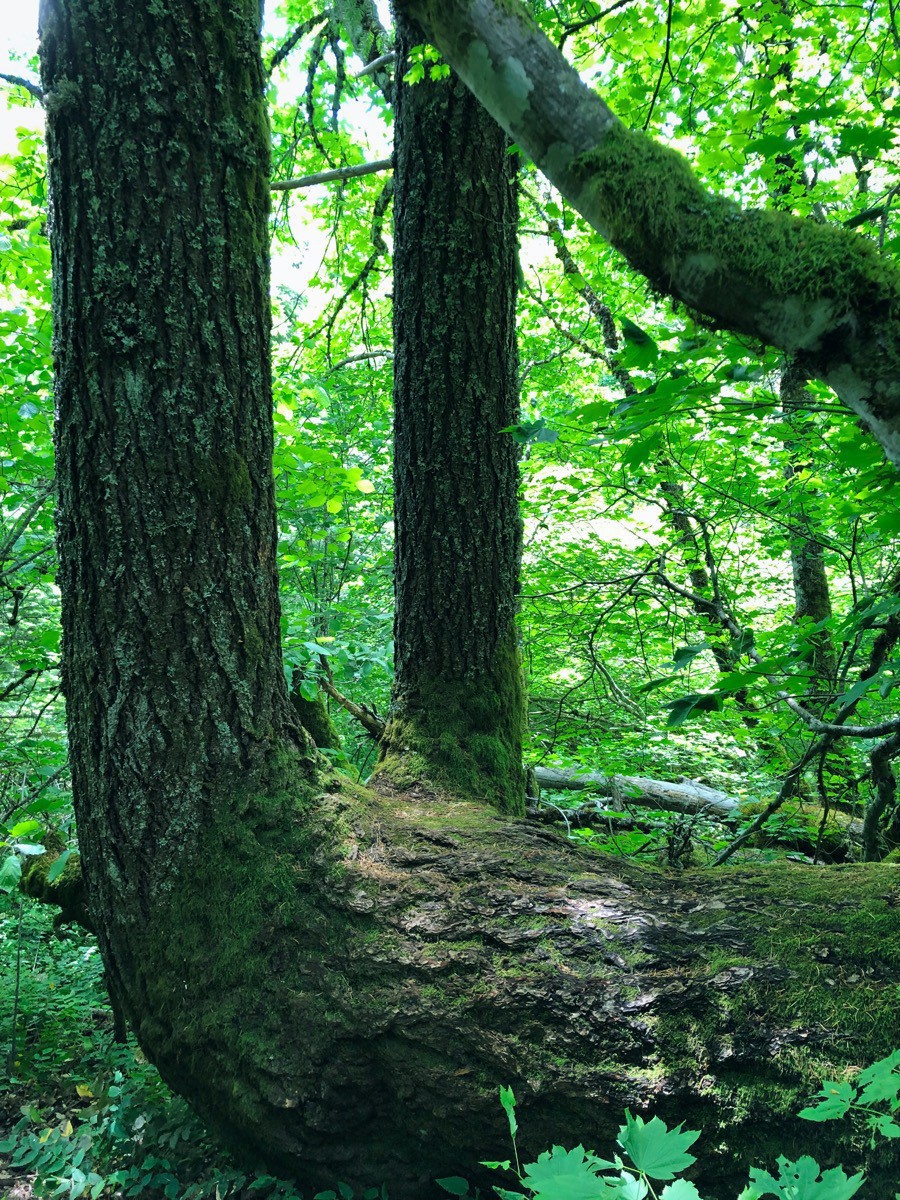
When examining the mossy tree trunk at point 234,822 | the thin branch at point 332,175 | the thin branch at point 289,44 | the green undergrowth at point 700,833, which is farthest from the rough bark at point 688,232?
the thin branch at point 289,44

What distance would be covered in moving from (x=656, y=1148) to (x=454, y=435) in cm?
267

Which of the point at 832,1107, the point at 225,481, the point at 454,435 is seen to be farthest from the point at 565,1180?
the point at 454,435

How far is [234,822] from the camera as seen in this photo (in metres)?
2.16

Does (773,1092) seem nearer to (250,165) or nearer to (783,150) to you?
(783,150)

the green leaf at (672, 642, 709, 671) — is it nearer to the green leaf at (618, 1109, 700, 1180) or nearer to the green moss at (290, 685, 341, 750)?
the green leaf at (618, 1109, 700, 1180)

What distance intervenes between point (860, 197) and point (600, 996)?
5.51 meters

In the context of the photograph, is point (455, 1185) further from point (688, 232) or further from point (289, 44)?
point (289, 44)

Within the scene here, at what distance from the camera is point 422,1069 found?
1.81m

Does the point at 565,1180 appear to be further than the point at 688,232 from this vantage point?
No

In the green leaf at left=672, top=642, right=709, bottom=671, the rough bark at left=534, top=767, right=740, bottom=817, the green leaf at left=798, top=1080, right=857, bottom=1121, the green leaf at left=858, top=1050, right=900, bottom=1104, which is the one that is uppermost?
the green leaf at left=672, top=642, right=709, bottom=671

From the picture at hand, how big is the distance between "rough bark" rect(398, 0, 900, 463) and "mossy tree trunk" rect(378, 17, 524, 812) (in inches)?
55.1

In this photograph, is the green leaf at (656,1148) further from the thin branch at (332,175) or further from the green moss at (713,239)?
the thin branch at (332,175)

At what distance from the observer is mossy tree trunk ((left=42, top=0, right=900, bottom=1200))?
1.82 metres

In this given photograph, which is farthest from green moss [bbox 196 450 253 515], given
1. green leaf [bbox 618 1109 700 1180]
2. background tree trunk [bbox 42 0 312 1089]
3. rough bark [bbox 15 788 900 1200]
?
green leaf [bbox 618 1109 700 1180]
